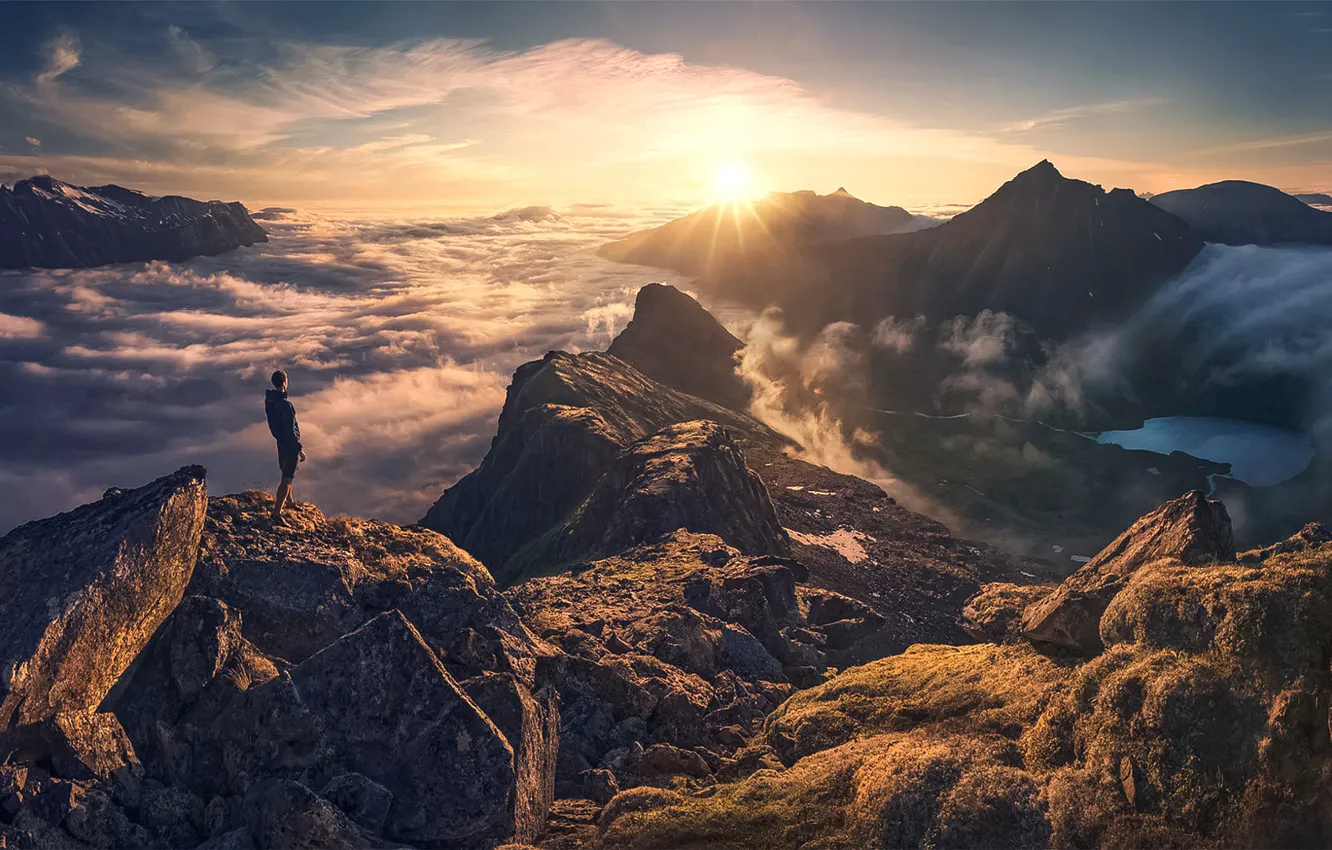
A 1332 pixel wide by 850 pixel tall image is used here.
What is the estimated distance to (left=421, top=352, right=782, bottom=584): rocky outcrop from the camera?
134 metres

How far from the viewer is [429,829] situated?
21.1 metres

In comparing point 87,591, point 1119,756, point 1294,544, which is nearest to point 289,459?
point 87,591

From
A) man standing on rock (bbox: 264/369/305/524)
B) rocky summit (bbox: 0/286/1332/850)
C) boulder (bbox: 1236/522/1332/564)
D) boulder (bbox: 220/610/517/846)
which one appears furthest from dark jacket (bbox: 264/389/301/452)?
boulder (bbox: 1236/522/1332/564)

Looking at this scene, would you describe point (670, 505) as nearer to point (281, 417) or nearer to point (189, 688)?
point (281, 417)

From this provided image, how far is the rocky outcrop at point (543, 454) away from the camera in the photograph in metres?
134

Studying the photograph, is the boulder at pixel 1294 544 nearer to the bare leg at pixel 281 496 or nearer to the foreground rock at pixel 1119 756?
the foreground rock at pixel 1119 756

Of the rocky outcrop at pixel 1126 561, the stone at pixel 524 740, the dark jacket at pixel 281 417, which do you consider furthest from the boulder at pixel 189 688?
the rocky outcrop at pixel 1126 561

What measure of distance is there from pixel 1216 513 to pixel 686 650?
85.0ft

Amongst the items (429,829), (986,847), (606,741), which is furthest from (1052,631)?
(429,829)

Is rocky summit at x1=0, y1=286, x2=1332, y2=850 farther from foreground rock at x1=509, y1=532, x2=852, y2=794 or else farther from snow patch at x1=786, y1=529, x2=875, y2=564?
snow patch at x1=786, y1=529, x2=875, y2=564

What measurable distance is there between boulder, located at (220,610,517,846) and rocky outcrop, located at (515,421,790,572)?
192 ft

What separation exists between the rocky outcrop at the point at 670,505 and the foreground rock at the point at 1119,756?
5850 centimetres

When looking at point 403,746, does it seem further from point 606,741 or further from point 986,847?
point 986,847

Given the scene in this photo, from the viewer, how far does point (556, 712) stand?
2844 cm
